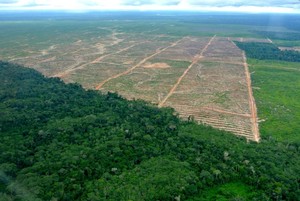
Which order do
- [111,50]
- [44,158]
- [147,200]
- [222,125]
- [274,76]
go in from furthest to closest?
[111,50] → [274,76] → [222,125] → [44,158] → [147,200]

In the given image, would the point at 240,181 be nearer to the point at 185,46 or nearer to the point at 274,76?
the point at 274,76

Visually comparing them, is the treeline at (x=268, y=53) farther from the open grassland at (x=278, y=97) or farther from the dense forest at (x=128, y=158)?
the dense forest at (x=128, y=158)

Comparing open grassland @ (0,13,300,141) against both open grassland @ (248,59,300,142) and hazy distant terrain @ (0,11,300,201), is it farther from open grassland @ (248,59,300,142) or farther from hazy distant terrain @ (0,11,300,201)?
open grassland @ (248,59,300,142)

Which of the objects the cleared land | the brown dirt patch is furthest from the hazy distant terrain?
the brown dirt patch

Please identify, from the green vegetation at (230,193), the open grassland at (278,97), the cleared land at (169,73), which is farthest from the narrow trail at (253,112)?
the green vegetation at (230,193)

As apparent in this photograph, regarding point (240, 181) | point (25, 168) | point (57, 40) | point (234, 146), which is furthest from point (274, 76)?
point (57, 40)

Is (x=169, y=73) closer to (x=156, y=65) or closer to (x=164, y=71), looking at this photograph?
(x=164, y=71)
